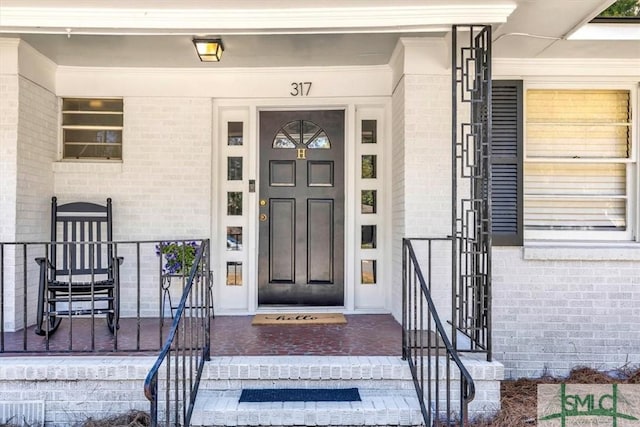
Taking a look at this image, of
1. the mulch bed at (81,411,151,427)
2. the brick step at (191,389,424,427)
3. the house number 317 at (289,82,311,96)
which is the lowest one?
the mulch bed at (81,411,151,427)

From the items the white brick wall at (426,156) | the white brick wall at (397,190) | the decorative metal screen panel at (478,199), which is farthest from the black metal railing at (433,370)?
the white brick wall at (397,190)

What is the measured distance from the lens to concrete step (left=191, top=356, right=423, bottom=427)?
2.72 meters

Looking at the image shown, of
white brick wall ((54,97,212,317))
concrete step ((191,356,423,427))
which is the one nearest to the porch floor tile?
concrete step ((191,356,423,427))

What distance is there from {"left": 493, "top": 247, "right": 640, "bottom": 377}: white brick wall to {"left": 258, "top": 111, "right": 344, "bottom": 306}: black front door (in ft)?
4.78

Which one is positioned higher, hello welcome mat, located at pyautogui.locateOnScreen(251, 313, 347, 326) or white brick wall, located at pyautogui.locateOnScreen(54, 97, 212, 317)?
white brick wall, located at pyautogui.locateOnScreen(54, 97, 212, 317)

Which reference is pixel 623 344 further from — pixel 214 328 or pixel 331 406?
pixel 214 328

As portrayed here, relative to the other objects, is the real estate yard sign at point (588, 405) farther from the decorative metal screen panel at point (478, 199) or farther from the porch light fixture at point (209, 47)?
the porch light fixture at point (209, 47)

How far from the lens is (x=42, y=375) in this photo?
292cm

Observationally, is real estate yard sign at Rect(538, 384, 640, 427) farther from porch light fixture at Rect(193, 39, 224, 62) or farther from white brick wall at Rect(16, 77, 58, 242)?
white brick wall at Rect(16, 77, 58, 242)

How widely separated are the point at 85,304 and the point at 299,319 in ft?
6.30

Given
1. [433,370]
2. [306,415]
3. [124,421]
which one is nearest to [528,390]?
[433,370]

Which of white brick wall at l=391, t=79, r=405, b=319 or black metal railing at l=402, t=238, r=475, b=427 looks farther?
white brick wall at l=391, t=79, r=405, b=319

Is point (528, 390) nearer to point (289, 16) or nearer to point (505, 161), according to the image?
point (505, 161)

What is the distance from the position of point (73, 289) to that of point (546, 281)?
3624mm
